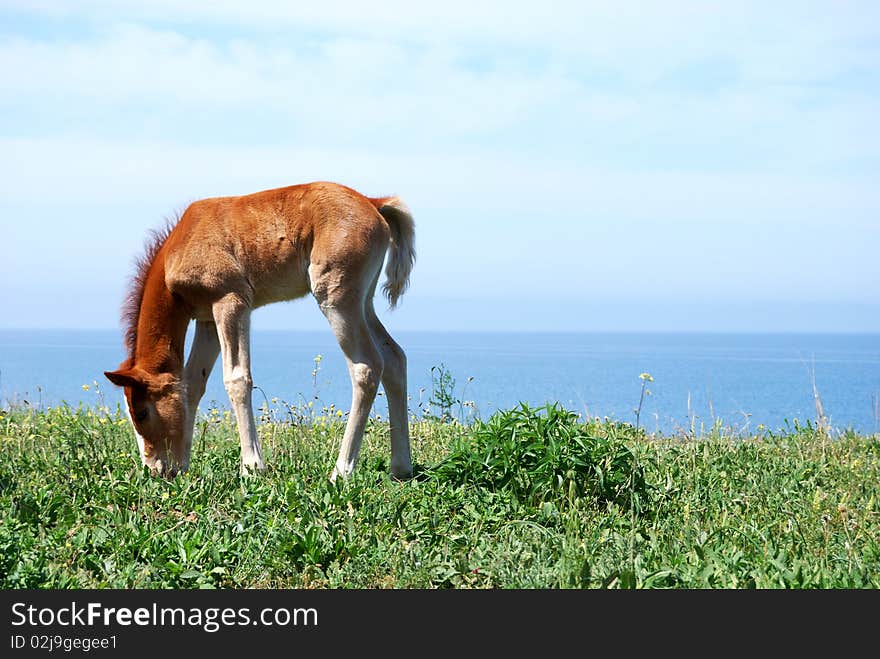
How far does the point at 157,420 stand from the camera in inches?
293

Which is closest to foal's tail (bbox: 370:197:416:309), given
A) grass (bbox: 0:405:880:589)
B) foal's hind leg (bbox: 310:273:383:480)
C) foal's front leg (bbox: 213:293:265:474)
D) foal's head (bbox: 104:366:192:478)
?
foal's hind leg (bbox: 310:273:383:480)

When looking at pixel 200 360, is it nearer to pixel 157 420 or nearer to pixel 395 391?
pixel 157 420

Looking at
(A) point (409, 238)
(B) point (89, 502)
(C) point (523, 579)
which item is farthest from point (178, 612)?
(A) point (409, 238)

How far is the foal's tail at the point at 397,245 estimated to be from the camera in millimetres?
7961

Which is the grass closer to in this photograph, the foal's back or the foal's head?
the foal's head

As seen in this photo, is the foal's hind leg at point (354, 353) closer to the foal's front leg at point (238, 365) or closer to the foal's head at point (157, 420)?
the foal's front leg at point (238, 365)

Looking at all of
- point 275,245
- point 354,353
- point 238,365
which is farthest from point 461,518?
point 275,245

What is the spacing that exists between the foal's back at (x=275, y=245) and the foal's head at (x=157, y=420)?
74 cm

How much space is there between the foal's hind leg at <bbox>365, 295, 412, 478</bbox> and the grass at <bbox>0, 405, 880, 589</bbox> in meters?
0.22

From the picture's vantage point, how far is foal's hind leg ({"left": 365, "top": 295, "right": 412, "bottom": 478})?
302 inches

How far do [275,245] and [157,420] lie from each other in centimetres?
170

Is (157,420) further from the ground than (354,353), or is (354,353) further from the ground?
(354,353)

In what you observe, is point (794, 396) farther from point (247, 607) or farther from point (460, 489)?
point (247, 607)

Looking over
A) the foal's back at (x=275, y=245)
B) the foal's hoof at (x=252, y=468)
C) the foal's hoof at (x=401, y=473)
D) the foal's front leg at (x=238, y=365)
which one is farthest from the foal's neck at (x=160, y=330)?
the foal's hoof at (x=401, y=473)
